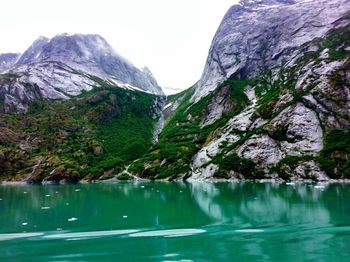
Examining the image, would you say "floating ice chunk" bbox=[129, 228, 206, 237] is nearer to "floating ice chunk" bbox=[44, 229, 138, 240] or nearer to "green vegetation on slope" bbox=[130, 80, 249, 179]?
"floating ice chunk" bbox=[44, 229, 138, 240]

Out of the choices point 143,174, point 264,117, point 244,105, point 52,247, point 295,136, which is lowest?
point 52,247

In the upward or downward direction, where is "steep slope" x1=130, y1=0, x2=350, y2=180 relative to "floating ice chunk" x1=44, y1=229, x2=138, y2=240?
upward

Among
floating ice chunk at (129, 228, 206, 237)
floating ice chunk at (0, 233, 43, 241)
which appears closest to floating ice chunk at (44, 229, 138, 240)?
floating ice chunk at (129, 228, 206, 237)

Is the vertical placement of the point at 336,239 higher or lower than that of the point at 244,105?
lower

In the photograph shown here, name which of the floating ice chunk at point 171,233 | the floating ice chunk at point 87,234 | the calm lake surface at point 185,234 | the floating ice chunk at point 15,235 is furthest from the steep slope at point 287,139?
the floating ice chunk at point 15,235

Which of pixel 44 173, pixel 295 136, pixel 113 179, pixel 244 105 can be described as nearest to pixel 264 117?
pixel 295 136

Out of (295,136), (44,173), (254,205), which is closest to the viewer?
(254,205)

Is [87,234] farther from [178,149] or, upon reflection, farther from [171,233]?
[178,149]

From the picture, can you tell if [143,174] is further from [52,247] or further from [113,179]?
[52,247]

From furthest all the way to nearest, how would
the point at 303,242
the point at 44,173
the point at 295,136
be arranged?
the point at 44,173, the point at 295,136, the point at 303,242

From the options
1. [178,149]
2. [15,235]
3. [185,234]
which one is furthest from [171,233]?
[178,149]

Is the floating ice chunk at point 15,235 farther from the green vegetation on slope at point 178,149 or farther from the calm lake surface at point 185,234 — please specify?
the green vegetation on slope at point 178,149
